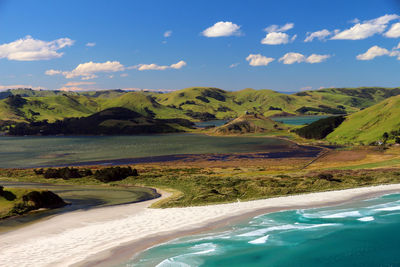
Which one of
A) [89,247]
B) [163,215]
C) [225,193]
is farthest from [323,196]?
[89,247]

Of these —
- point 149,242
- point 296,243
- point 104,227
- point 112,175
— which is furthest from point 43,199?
point 296,243

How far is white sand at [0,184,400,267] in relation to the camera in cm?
3053

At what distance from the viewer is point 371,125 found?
176875 mm

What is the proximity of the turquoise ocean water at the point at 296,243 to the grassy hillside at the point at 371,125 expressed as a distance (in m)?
132

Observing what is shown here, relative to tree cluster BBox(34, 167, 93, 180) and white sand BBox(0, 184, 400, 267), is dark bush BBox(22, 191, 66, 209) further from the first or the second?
tree cluster BBox(34, 167, 93, 180)

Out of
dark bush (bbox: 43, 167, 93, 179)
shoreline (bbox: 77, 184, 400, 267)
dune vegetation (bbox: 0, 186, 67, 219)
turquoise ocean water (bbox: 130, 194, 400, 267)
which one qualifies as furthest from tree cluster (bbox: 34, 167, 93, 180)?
turquoise ocean water (bbox: 130, 194, 400, 267)

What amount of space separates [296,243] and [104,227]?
75.4 feet

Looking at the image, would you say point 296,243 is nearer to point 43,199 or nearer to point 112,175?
point 43,199

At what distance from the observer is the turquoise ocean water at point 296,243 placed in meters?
30.8

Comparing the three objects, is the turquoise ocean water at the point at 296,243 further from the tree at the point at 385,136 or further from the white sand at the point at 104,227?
the tree at the point at 385,136

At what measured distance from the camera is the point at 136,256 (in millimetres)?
30250

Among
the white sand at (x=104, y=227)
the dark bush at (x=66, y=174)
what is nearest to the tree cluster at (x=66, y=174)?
the dark bush at (x=66, y=174)

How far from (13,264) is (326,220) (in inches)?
1420

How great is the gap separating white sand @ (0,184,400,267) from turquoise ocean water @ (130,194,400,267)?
14.9 feet
